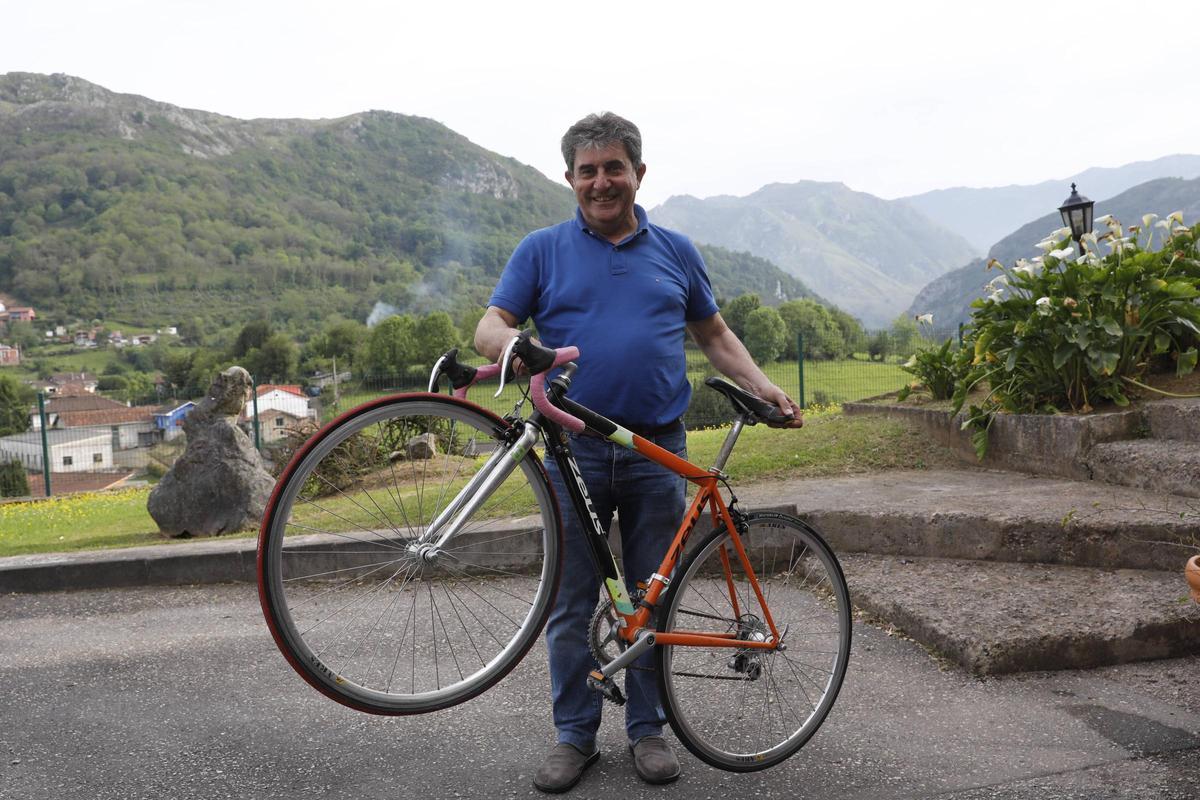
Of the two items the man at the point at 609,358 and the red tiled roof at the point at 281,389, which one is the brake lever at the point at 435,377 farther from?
the red tiled roof at the point at 281,389

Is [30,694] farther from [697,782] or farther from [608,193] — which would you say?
[608,193]

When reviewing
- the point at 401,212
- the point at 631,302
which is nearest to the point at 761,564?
the point at 631,302

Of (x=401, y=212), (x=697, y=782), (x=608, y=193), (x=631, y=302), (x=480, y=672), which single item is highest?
(x=401, y=212)

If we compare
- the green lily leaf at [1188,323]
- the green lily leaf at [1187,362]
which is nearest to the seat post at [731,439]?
the green lily leaf at [1188,323]

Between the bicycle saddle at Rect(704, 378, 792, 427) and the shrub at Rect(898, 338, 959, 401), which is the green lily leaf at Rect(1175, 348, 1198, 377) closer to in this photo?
the shrub at Rect(898, 338, 959, 401)

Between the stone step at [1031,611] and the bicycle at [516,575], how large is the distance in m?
0.94

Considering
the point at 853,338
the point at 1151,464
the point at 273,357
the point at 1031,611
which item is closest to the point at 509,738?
the point at 1031,611

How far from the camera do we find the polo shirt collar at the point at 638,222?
3.22 meters

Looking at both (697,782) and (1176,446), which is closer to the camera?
(697,782)

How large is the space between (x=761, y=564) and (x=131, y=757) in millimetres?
2298

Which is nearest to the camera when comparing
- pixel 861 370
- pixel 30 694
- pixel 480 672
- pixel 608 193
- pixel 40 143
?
pixel 480 672

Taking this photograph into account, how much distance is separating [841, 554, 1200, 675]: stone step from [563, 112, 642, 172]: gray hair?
2484 mm

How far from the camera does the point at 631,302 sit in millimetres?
3154

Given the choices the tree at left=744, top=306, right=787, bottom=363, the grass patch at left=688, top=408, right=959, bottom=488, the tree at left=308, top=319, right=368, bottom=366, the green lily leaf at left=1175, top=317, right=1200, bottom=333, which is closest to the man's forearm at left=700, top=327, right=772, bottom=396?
the grass patch at left=688, top=408, right=959, bottom=488
